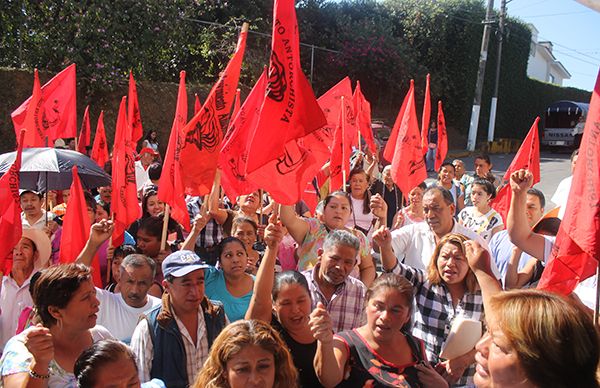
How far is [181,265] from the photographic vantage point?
3.17 metres

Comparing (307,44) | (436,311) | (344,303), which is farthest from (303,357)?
(307,44)

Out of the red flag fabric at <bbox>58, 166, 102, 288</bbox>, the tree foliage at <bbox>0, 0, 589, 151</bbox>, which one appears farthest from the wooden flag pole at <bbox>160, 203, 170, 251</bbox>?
the tree foliage at <bbox>0, 0, 589, 151</bbox>

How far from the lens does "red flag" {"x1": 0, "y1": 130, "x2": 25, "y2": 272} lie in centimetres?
375

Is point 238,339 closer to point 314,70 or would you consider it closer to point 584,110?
point 314,70

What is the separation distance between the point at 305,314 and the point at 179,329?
2.13ft

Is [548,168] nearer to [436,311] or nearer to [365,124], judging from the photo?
[365,124]

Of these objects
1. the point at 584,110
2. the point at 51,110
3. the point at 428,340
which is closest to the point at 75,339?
the point at 428,340

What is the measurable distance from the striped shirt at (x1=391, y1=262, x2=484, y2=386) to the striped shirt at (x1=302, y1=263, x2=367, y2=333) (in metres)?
0.29

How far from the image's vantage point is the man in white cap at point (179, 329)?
2926 mm

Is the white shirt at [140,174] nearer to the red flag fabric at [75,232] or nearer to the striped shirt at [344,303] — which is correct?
the red flag fabric at [75,232]

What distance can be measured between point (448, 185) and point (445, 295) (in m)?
4.29

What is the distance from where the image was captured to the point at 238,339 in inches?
95.0

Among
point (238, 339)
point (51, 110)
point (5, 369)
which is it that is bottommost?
point (5, 369)

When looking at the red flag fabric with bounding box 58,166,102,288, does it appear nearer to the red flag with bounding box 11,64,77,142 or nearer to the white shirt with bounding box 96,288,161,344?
the white shirt with bounding box 96,288,161,344
